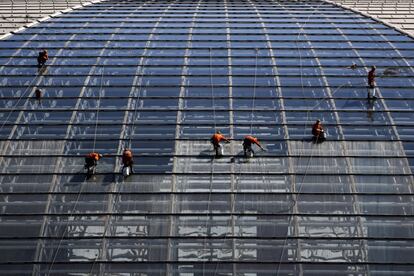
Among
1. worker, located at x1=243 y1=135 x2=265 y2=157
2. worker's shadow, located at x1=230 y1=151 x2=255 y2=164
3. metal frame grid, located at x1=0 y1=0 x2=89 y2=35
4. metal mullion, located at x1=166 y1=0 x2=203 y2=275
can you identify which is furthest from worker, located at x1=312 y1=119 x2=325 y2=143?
metal frame grid, located at x1=0 y1=0 x2=89 y2=35

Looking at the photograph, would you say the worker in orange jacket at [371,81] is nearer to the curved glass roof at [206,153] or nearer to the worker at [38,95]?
the curved glass roof at [206,153]

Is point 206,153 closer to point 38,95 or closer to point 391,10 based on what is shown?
point 38,95

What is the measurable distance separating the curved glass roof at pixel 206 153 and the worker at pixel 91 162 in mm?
460


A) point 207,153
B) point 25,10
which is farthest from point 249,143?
point 25,10

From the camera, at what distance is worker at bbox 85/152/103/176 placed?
32.1 meters

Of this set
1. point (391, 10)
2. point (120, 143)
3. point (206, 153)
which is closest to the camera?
point (206, 153)

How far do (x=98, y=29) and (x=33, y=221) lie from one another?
21.5m

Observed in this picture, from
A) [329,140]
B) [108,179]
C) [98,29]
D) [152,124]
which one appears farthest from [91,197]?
[98,29]

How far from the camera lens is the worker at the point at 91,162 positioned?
105 feet

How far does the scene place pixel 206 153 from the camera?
1321 inches

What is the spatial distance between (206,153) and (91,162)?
19.8 ft

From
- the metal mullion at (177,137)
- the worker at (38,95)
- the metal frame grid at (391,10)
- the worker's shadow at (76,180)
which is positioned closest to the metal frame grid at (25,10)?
the worker at (38,95)

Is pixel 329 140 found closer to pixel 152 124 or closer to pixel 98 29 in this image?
pixel 152 124

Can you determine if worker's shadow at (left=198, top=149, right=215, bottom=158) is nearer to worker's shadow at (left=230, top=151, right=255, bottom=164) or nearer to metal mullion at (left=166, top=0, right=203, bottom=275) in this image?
worker's shadow at (left=230, top=151, right=255, bottom=164)
